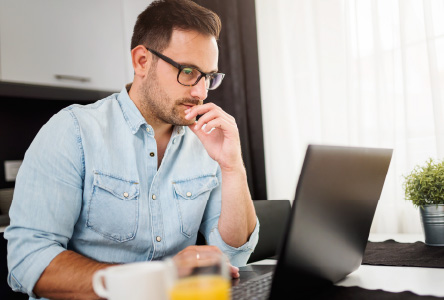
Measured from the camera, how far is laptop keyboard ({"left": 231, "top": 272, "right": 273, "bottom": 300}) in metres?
0.71

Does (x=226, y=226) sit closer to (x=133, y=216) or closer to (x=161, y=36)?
(x=133, y=216)

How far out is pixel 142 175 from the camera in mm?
1305

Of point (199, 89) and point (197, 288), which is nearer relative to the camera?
point (197, 288)

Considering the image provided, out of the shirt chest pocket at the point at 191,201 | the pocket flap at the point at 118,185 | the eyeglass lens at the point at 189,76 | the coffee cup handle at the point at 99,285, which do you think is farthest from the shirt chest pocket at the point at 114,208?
the coffee cup handle at the point at 99,285

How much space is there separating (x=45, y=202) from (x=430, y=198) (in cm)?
106

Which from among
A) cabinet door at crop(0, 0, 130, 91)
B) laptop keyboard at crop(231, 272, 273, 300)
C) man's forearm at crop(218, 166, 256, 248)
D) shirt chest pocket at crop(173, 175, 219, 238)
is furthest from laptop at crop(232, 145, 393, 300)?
cabinet door at crop(0, 0, 130, 91)

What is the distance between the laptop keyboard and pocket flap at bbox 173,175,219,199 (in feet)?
1.79

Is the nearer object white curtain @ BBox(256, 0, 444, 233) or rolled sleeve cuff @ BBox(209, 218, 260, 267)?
rolled sleeve cuff @ BBox(209, 218, 260, 267)

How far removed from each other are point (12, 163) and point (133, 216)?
1.58m

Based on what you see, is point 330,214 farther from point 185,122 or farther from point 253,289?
point 185,122

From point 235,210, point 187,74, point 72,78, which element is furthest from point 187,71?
point 72,78

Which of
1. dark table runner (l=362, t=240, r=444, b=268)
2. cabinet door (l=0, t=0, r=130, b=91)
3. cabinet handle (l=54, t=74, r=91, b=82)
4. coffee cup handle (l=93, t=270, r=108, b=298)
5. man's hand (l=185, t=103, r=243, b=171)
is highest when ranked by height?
cabinet door (l=0, t=0, r=130, b=91)

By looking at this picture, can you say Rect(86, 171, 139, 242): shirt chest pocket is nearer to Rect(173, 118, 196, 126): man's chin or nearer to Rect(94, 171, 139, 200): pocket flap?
Rect(94, 171, 139, 200): pocket flap

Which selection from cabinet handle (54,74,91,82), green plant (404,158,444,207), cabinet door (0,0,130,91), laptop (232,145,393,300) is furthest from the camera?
cabinet handle (54,74,91,82)
